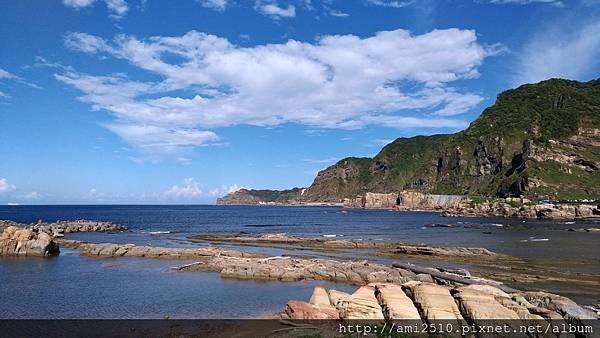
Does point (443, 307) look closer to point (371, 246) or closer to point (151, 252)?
point (151, 252)

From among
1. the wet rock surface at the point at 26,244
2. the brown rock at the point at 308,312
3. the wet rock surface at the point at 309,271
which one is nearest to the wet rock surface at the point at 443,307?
the brown rock at the point at 308,312

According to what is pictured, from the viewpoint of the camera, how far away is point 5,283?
119 feet

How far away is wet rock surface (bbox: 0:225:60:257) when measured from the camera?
→ 5316 centimetres

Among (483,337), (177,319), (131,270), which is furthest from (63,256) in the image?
(483,337)

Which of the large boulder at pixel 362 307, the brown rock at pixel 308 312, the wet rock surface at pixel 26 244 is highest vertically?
the wet rock surface at pixel 26 244

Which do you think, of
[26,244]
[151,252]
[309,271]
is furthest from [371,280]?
[26,244]

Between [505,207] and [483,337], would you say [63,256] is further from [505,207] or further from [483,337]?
[505,207]

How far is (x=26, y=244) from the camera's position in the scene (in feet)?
177

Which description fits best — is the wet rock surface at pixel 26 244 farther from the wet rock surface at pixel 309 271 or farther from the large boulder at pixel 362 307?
the large boulder at pixel 362 307

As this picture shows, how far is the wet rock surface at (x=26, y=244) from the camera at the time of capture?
5316 centimetres

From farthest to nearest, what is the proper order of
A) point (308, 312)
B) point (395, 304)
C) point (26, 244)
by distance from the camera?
point (26, 244)
point (308, 312)
point (395, 304)

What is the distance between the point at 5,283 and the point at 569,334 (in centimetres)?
3995

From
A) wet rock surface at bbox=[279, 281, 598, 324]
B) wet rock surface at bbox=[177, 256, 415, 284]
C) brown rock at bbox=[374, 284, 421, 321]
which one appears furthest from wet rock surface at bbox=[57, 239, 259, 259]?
brown rock at bbox=[374, 284, 421, 321]

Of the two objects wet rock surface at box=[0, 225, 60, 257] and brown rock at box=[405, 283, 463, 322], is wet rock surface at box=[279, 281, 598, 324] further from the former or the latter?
wet rock surface at box=[0, 225, 60, 257]
